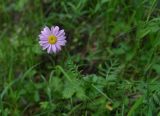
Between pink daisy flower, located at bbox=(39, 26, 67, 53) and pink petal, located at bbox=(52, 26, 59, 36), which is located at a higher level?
pink petal, located at bbox=(52, 26, 59, 36)

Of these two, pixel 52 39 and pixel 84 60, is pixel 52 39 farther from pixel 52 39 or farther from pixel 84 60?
pixel 84 60

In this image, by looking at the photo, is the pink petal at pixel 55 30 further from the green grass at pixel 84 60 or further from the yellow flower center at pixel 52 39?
the green grass at pixel 84 60

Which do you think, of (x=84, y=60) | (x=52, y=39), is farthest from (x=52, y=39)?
(x=84, y=60)

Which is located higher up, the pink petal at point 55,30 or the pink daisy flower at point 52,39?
the pink petal at point 55,30

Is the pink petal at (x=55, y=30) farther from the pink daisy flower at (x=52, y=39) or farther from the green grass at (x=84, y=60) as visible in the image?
the green grass at (x=84, y=60)

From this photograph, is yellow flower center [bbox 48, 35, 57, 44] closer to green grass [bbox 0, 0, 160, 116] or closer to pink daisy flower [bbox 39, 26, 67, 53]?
pink daisy flower [bbox 39, 26, 67, 53]

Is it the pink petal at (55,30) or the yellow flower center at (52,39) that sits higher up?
the pink petal at (55,30)

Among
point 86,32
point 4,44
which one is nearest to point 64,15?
point 86,32

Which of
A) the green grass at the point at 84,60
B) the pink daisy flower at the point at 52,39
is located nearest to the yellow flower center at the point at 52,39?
the pink daisy flower at the point at 52,39

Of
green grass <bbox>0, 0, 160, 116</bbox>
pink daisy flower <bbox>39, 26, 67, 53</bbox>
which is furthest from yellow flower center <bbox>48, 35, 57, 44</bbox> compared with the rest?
green grass <bbox>0, 0, 160, 116</bbox>

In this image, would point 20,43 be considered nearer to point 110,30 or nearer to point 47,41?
point 110,30
